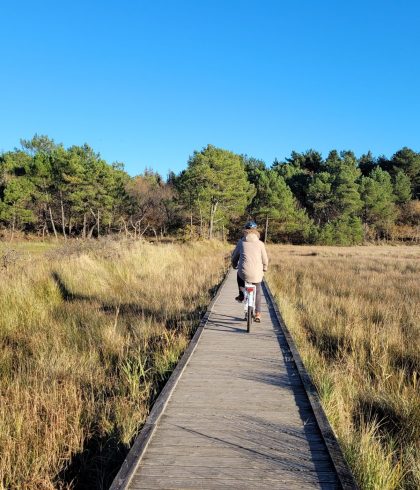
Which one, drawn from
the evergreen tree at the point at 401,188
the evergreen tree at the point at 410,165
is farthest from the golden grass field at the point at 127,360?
the evergreen tree at the point at 410,165

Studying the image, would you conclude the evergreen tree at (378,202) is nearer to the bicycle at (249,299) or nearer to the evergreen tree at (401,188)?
the evergreen tree at (401,188)

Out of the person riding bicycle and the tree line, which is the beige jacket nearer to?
the person riding bicycle

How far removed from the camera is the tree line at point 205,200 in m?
45.7

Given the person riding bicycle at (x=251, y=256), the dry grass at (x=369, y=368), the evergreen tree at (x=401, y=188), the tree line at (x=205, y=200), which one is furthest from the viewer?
the evergreen tree at (x=401, y=188)

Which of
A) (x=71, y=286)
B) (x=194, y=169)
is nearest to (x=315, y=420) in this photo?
(x=71, y=286)

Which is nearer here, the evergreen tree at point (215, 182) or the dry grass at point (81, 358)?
the dry grass at point (81, 358)

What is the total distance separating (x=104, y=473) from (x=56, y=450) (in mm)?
518

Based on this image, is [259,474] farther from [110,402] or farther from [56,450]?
[110,402]

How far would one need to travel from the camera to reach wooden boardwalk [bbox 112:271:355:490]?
286 centimetres

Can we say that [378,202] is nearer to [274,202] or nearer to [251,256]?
[274,202]

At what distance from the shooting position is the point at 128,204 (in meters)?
51.7

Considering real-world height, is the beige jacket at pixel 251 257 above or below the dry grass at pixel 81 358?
above

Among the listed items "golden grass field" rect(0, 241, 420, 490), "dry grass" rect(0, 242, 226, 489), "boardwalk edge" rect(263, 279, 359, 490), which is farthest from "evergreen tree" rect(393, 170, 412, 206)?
"boardwalk edge" rect(263, 279, 359, 490)

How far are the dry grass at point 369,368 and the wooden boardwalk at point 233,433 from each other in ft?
1.38
